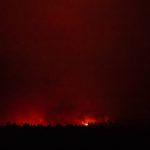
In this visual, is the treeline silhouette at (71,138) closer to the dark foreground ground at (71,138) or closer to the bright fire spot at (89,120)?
the dark foreground ground at (71,138)

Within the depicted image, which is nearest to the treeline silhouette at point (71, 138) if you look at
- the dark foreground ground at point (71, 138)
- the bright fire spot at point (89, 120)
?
the dark foreground ground at point (71, 138)

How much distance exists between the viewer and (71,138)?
498cm

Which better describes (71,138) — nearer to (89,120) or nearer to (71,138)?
(71,138)

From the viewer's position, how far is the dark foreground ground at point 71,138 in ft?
15.7

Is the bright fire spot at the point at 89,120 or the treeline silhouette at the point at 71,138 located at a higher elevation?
the bright fire spot at the point at 89,120

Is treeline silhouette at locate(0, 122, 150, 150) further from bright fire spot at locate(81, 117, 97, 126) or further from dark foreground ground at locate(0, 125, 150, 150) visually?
bright fire spot at locate(81, 117, 97, 126)

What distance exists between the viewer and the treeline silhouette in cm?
480

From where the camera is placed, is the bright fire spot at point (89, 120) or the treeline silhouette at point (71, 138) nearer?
the treeline silhouette at point (71, 138)

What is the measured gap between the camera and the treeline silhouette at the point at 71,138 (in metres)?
4.80

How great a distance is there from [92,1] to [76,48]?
0.93m

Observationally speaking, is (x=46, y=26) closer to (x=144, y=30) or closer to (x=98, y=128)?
(x=144, y=30)

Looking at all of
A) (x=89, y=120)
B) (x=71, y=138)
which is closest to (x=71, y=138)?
(x=71, y=138)

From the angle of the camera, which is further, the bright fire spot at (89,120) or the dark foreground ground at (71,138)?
the bright fire spot at (89,120)

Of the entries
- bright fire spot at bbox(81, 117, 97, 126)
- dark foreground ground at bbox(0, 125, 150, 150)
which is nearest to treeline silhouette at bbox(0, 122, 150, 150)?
dark foreground ground at bbox(0, 125, 150, 150)
